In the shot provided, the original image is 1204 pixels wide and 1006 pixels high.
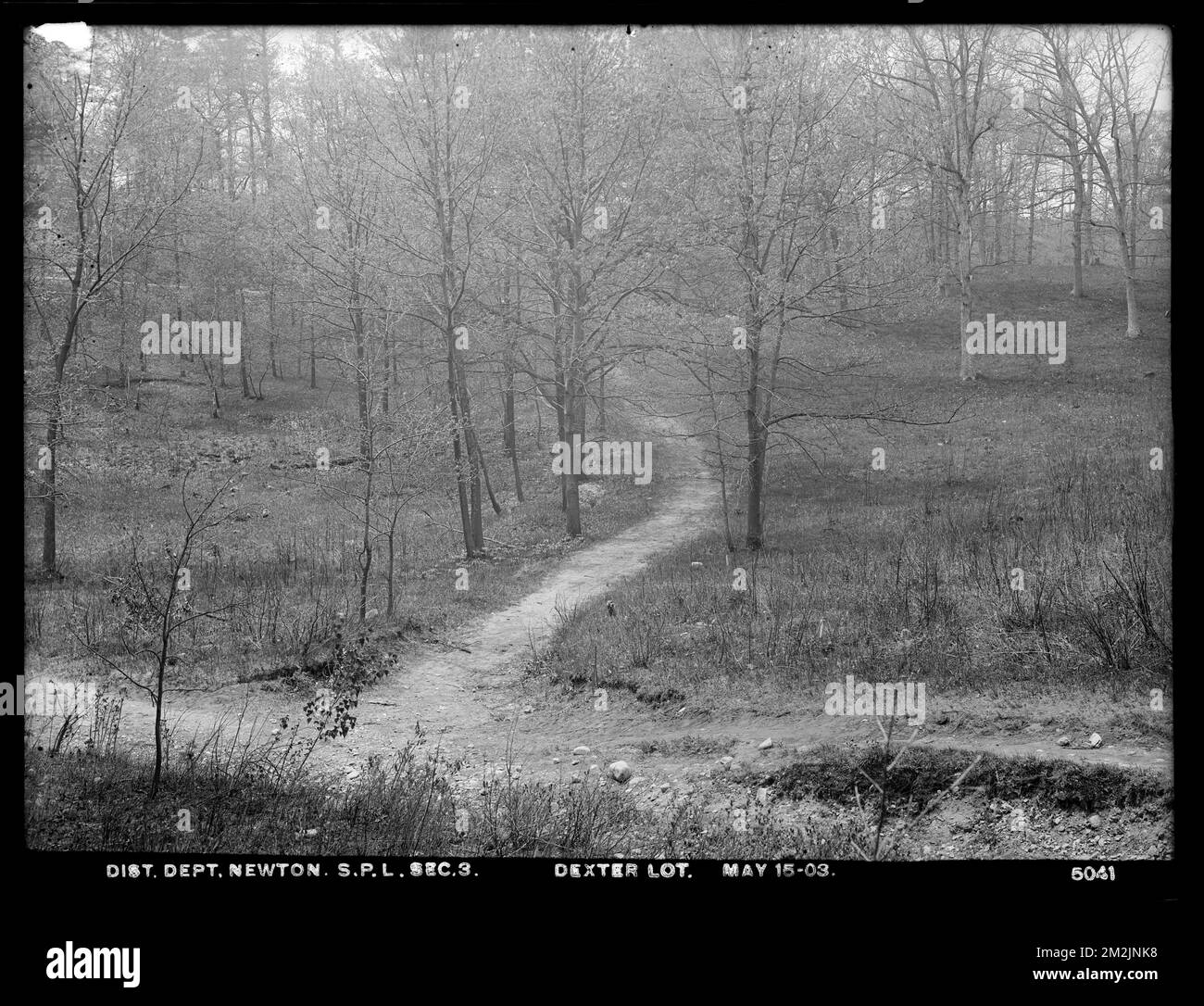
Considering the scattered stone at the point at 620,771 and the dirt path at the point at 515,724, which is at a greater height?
the dirt path at the point at 515,724

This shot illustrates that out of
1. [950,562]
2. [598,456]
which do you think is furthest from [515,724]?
[598,456]

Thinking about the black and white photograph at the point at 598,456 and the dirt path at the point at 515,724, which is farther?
the dirt path at the point at 515,724

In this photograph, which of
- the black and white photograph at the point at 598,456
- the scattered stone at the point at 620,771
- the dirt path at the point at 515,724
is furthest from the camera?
the scattered stone at the point at 620,771

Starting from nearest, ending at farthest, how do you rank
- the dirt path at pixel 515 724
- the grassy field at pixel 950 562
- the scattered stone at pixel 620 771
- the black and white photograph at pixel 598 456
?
the black and white photograph at pixel 598 456, the dirt path at pixel 515 724, the scattered stone at pixel 620 771, the grassy field at pixel 950 562

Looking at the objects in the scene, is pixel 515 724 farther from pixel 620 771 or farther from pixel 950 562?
pixel 950 562

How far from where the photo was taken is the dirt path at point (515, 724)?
4965 mm

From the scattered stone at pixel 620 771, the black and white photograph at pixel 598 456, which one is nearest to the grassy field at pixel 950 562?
the black and white photograph at pixel 598 456

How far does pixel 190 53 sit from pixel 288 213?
592 cm

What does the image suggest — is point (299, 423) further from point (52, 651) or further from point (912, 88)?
point (912, 88)

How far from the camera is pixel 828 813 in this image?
4695 millimetres

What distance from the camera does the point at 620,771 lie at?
5.25 meters

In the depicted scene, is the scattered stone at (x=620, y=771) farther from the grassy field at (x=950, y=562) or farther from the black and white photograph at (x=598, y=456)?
the grassy field at (x=950, y=562)

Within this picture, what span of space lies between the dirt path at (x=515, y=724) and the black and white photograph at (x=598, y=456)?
0.04 metres

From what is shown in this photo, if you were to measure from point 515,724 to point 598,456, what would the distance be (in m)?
6.93
